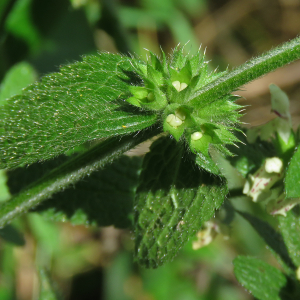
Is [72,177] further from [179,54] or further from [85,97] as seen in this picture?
[179,54]

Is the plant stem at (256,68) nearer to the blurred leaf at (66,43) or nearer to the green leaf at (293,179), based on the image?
the green leaf at (293,179)

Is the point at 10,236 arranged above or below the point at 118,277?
above

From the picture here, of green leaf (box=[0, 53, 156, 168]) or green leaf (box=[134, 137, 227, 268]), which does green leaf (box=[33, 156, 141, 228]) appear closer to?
green leaf (box=[134, 137, 227, 268])

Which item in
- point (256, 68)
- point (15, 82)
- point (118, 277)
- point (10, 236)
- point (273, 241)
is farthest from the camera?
point (118, 277)

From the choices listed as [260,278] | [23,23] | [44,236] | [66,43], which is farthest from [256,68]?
[44,236]

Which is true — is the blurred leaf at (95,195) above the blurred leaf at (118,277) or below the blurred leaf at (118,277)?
above

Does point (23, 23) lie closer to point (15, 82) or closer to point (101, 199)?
point (15, 82)

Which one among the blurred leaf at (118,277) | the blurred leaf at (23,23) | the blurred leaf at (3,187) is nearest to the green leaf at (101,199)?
the blurred leaf at (3,187)
